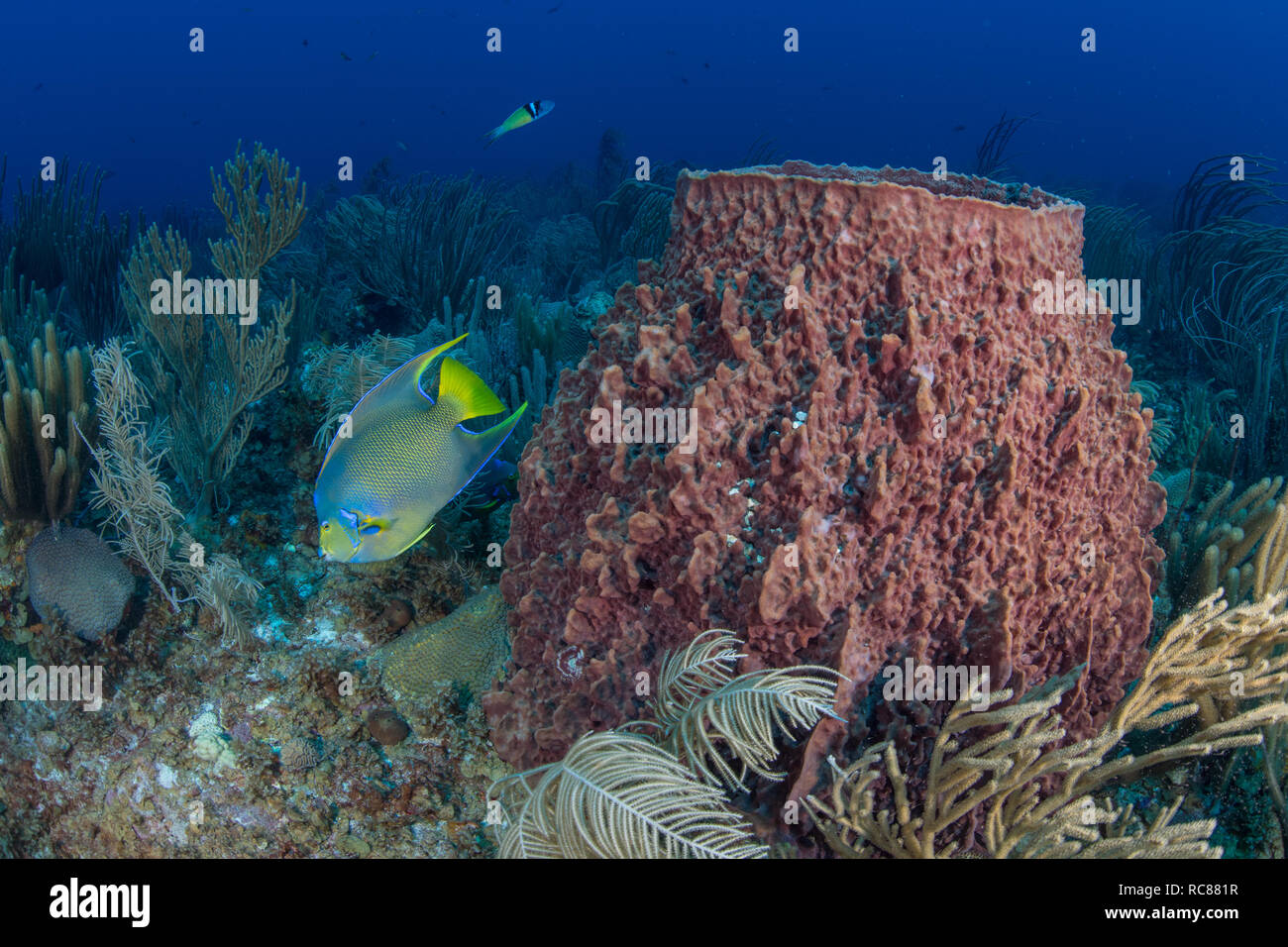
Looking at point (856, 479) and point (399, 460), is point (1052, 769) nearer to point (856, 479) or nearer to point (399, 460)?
point (856, 479)

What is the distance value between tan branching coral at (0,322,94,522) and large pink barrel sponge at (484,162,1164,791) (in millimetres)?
2600

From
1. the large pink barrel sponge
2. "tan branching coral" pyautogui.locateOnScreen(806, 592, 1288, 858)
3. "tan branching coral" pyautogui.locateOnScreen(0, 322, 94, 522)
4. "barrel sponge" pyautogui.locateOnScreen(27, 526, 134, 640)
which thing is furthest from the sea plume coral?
"tan branching coral" pyautogui.locateOnScreen(0, 322, 94, 522)

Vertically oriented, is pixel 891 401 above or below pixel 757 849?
above

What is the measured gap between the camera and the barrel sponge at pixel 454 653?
2.74m

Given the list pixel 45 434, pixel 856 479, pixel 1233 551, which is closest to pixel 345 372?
pixel 45 434

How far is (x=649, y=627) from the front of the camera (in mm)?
2162

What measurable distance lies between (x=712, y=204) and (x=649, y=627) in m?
1.49

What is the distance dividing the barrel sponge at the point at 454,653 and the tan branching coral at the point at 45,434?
188 cm

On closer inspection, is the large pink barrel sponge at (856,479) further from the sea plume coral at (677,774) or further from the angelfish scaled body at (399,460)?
the angelfish scaled body at (399,460)

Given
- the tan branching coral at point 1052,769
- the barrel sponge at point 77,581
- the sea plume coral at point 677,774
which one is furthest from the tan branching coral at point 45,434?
the tan branching coral at point 1052,769

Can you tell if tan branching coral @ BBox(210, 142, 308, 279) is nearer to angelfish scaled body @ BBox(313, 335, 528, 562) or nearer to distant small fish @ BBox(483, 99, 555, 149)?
angelfish scaled body @ BBox(313, 335, 528, 562)

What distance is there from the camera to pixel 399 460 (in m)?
2.35

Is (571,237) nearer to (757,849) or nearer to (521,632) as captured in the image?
(521,632)
